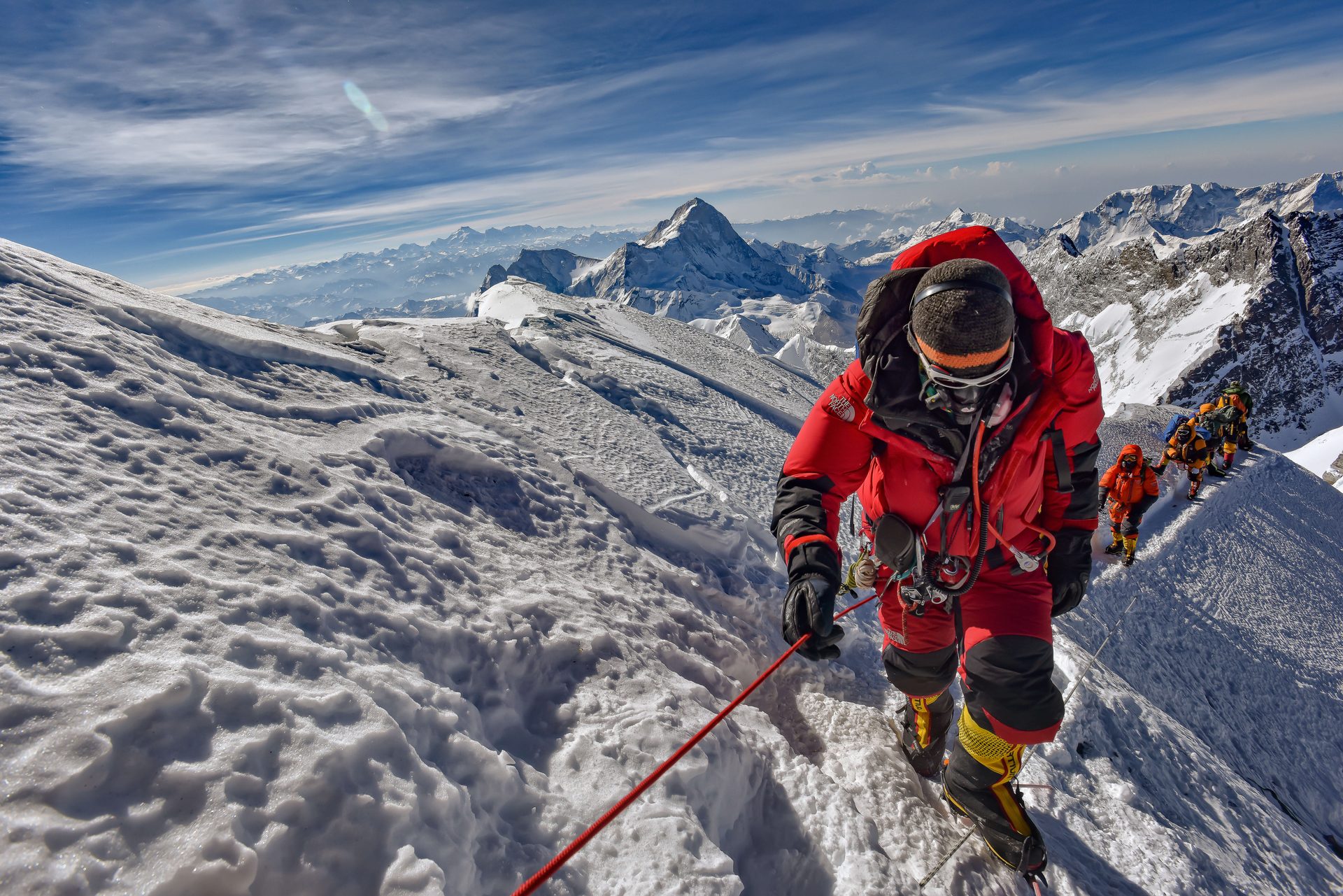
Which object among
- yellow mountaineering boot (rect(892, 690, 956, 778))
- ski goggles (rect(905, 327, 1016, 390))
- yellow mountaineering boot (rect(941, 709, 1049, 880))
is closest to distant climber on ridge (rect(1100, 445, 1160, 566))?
yellow mountaineering boot (rect(892, 690, 956, 778))

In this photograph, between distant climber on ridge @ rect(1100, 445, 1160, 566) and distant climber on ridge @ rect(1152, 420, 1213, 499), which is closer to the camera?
distant climber on ridge @ rect(1100, 445, 1160, 566)

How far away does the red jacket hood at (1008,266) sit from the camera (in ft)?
11.0

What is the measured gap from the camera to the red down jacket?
338 cm

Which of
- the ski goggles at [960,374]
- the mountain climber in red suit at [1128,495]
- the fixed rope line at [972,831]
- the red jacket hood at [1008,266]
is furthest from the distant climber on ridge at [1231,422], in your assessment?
the ski goggles at [960,374]

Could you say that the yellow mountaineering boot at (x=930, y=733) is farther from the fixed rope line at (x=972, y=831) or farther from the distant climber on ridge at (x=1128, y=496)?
the distant climber on ridge at (x=1128, y=496)

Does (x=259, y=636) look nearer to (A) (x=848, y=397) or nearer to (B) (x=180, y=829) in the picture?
(B) (x=180, y=829)

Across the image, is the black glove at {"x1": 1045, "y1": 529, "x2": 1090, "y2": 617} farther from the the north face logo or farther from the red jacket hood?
the the north face logo

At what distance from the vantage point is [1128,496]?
1083cm

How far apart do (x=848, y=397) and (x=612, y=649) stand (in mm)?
2514

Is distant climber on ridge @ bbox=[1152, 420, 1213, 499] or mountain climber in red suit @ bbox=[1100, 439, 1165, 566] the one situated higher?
mountain climber in red suit @ bbox=[1100, 439, 1165, 566]

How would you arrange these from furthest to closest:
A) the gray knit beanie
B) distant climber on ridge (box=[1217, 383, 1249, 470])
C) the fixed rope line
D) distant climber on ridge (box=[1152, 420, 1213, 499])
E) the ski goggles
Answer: distant climber on ridge (box=[1217, 383, 1249, 470]) < distant climber on ridge (box=[1152, 420, 1213, 499]) < the fixed rope line < the ski goggles < the gray knit beanie

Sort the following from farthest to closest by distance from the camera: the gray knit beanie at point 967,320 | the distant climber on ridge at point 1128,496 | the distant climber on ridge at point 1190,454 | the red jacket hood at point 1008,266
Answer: the distant climber on ridge at point 1190,454
the distant climber on ridge at point 1128,496
the red jacket hood at point 1008,266
the gray knit beanie at point 967,320

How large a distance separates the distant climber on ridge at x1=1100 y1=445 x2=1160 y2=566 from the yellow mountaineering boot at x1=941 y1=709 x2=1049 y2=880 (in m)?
9.11

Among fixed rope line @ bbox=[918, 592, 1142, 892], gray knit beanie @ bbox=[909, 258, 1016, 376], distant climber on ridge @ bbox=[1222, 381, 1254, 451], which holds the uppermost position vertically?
gray knit beanie @ bbox=[909, 258, 1016, 376]
